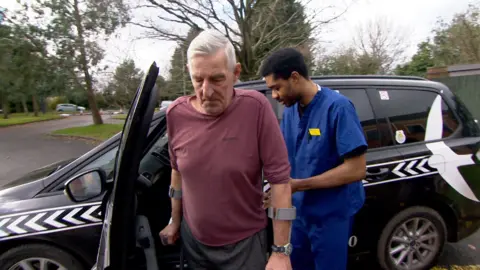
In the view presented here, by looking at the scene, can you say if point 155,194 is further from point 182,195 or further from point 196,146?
point 196,146

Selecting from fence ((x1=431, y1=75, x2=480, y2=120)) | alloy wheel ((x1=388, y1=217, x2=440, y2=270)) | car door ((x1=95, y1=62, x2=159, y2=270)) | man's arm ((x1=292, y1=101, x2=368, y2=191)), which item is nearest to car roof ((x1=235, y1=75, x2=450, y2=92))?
man's arm ((x1=292, y1=101, x2=368, y2=191))

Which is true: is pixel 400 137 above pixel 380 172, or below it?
above

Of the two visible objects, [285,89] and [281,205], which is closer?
[281,205]

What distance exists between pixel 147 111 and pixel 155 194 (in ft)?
3.83

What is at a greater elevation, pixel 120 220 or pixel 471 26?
pixel 471 26

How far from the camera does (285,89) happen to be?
192 cm

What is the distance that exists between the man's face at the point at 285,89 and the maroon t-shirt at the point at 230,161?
0.52m

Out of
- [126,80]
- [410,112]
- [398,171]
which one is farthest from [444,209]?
[126,80]

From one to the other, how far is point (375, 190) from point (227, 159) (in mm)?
1672

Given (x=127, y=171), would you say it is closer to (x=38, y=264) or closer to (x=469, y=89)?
(x=38, y=264)

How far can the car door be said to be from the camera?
4.35 feet

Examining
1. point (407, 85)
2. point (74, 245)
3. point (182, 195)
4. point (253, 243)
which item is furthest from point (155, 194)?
point (407, 85)

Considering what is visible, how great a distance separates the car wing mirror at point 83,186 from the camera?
6.57 feet

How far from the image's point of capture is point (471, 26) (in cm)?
1534
